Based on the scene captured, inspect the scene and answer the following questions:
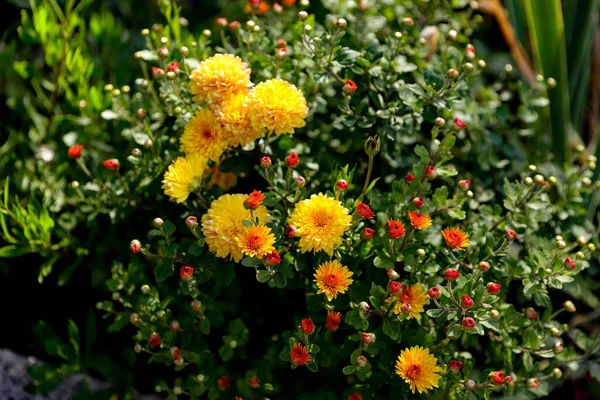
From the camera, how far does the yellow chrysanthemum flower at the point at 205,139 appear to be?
3.74ft

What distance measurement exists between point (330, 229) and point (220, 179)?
0.33 metres

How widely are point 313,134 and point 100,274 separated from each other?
54 cm

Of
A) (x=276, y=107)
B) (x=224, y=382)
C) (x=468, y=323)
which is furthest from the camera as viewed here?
(x=224, y=382)

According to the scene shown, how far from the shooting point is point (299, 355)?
1021 millimetres

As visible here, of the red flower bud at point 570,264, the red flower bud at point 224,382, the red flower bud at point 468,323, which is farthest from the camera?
the red flower bud at point 224,382

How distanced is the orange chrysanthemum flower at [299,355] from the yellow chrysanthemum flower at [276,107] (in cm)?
35

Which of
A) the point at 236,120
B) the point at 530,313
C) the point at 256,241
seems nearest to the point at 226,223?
the point at 256,241

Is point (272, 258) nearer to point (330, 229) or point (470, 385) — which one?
point (330, 229)

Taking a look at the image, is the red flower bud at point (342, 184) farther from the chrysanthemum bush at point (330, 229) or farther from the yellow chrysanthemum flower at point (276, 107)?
the yellow chrysanthemum flower at point (276, 107)

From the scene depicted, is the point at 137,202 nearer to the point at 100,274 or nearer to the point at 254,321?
the point at 100,274

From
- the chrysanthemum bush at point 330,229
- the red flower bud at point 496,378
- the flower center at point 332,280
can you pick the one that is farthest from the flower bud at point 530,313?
the flower center at point 332,280

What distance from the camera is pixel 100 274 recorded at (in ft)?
4.60

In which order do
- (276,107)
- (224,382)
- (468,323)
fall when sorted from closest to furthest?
(468,323) < (276,107) < (224,382)

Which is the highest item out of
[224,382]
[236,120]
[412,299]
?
[236,120]
